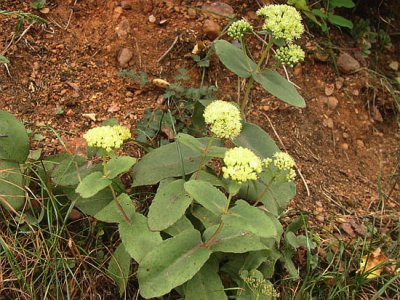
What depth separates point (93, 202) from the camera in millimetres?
2357

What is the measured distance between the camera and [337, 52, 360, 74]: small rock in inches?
146

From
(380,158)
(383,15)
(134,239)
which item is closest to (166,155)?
(134,239)

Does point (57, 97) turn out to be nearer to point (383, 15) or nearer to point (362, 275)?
point (362, 275)

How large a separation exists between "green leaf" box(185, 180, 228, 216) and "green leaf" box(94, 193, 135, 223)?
37 cm

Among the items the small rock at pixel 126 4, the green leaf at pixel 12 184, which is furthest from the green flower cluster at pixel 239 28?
the green leaf at pixel 12 184

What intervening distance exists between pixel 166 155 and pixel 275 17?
800mm

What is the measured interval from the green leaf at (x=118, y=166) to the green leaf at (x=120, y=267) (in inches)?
14.0

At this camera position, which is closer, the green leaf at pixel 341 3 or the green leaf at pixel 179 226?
the green leaf at pixel 179 226

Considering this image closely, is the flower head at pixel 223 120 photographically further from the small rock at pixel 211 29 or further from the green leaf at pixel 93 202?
the small rock at pixel 211 29

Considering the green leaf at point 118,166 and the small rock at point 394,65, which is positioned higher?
the green leaf at point 118,166

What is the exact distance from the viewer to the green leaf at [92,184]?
6.64 ft

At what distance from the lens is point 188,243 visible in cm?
217

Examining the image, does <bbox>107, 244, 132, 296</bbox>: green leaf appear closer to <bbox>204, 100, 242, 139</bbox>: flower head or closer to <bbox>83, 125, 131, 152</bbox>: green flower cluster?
<bbox>83, 125, 131, 152</bbox>: green flower cluster

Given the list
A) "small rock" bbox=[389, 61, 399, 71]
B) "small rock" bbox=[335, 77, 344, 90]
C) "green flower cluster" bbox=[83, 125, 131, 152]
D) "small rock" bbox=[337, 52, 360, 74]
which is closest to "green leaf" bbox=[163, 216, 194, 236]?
"green flower cluster" bbox=[83, 125, 131, 152]
